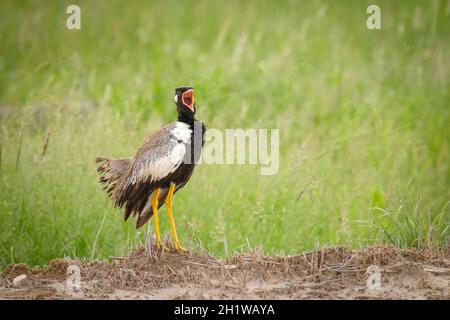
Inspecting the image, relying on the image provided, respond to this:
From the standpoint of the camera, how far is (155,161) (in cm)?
588

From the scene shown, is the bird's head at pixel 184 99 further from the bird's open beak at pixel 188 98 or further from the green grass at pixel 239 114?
the green grass at pixel 239 114

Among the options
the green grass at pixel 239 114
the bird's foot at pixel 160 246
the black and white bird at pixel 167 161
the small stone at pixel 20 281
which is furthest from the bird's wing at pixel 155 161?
the small stone at pixel 20 281

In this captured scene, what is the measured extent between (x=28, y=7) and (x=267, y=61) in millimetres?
4022

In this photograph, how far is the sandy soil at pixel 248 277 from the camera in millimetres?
5352

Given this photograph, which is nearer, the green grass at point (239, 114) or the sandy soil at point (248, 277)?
the sandy soil at point (248, 277)

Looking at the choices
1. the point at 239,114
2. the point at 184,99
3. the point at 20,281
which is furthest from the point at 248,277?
the point at 239,114

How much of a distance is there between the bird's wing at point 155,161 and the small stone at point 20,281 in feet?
3.05

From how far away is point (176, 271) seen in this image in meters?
5.57

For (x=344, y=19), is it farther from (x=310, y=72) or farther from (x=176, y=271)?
(x=176, y=271)

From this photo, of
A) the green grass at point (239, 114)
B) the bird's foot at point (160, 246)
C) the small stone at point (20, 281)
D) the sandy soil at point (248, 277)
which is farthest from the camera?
the green grass at point (239, 114)

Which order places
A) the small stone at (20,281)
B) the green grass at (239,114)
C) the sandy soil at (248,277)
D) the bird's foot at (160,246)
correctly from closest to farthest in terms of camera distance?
the sandy soil at (248,277) < the small stone at (20,281) < the bird's foot at (160,246) < the green grass at (239,114)

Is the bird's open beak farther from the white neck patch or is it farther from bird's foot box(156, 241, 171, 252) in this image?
bird's foot box(156, 241, 171, 252)

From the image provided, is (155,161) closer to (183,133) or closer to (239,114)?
(183,133)

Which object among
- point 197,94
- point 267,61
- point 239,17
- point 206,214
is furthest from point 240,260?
point 239,17
